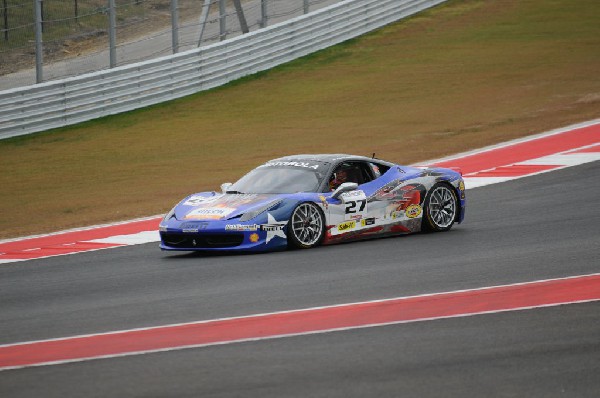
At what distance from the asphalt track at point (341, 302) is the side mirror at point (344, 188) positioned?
61 centimetres

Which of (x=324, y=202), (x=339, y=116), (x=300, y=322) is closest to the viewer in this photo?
(x=300, y=322)

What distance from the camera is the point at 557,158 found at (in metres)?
20.3

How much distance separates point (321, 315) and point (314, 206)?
421 cm

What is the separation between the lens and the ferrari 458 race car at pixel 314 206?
1334 cm

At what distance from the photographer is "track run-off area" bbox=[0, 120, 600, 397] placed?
749cm

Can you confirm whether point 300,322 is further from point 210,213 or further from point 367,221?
point 367,221

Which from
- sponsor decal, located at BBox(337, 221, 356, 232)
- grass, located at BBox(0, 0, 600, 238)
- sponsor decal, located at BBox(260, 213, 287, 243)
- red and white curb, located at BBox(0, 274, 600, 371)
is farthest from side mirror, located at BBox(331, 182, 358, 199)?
grass, located at BBox(0, 0, 600, 238)

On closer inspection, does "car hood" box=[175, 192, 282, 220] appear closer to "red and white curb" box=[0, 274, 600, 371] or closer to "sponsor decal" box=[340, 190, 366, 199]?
"sponsor decal" box=[340, 190, 366, 199]

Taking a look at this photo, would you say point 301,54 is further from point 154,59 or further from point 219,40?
point 154,59

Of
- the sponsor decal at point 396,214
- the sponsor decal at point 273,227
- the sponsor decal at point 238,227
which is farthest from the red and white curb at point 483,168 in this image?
the sponsor decal at point 396,214

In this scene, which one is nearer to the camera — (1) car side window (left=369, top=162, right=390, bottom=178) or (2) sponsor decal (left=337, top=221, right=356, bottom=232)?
(2) sponsor decal (left=337, top=221, right=356, bottom=232)

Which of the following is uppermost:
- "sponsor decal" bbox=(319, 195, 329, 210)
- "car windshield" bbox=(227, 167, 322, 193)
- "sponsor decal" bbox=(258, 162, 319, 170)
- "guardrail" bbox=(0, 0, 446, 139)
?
"guardrail" bbox=(0, 0, 446, 139)

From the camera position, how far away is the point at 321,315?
31.6 feet

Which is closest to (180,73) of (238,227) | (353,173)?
(353,173)
